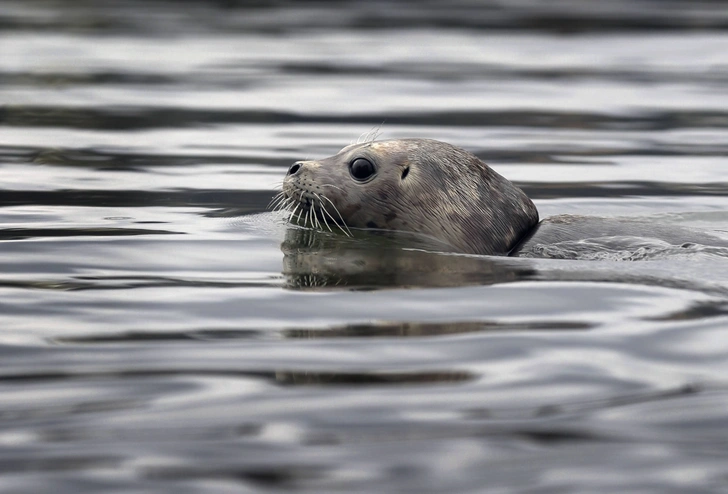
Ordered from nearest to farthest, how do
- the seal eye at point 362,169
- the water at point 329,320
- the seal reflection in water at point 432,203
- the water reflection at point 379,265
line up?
the water at point 329,320 → the water reflection at point 379,265 → the seal reflection in water at point 432,203 → the seal eye at point 362,169

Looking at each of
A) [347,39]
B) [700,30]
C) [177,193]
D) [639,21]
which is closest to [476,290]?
[177,193]

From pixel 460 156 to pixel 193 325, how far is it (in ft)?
8.62

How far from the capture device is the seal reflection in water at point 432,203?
6.55 metres

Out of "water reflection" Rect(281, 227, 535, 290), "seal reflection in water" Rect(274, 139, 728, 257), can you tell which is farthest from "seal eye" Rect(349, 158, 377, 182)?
"water reflection" Rect(281, 227, 535, 290)

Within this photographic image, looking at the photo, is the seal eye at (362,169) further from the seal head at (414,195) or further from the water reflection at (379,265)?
the water reflection at (379,265)

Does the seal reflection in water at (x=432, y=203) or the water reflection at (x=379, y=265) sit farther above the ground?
the seal reflection in water at (x=432, y=203)

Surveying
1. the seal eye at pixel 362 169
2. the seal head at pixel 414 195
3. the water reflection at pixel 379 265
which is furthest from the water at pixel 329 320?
the seal eye at pixel 362 169

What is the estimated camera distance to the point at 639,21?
75.2 ft

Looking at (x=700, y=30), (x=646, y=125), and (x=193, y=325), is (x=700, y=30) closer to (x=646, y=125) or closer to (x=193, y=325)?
(x=646, y=125)

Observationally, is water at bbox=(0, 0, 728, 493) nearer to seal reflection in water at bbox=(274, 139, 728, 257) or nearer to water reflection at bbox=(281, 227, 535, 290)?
water reflection at bbox=(281, 227, 535, 290)

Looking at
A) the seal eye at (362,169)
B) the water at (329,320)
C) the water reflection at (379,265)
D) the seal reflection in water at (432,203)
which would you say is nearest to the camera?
the water at (329,320)

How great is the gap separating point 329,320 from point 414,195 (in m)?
2.15

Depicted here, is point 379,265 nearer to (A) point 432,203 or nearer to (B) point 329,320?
(A) point 432,203

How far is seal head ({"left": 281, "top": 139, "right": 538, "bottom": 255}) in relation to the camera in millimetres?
6574
